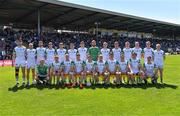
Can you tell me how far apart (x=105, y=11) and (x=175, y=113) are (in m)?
38.1

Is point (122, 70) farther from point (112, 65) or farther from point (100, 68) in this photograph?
point (100, 68)

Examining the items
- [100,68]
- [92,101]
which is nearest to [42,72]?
[100,68]

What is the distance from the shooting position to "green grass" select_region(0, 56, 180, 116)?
33.8ft

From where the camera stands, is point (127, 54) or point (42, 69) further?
point (127, 54)

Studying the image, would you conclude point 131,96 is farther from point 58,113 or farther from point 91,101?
point 58,113

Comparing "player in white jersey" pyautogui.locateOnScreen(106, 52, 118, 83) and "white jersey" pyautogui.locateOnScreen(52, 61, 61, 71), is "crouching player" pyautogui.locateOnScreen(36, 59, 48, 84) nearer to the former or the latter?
"white jersey" pyautogui.locateOnScreen(52, 61, 61, 71)

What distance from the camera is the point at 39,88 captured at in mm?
14117

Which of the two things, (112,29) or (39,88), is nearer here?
(39,88)

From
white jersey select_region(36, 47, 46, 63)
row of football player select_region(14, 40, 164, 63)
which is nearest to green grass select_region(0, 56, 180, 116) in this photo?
row of football player select_region(14, 40, 164, 63)

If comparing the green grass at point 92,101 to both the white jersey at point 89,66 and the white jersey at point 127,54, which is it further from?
the white jersey at point 127,54

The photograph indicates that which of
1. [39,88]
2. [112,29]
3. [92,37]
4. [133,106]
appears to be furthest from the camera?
[112,29]

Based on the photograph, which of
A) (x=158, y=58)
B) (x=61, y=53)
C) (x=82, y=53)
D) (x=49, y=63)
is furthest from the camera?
(x=158, y=58)

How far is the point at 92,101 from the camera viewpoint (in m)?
11.7

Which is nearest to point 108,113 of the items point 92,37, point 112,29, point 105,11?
point 105,11
